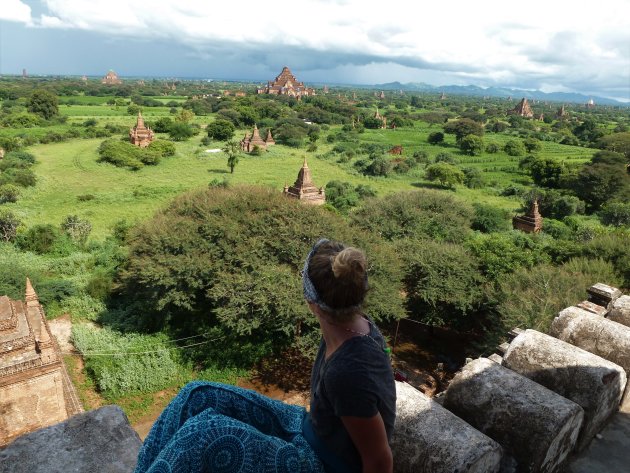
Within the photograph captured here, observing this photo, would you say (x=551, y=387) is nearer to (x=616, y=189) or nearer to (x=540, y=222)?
(x=540, y=222)

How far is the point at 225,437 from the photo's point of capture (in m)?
1.85

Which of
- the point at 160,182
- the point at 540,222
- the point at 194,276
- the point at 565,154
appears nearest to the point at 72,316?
the point at 194,276

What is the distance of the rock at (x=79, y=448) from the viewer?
236 centimetres

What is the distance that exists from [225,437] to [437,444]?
1012 mm

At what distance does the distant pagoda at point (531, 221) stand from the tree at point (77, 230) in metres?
23.4

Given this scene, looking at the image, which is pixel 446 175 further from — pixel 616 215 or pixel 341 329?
pixel 341 329

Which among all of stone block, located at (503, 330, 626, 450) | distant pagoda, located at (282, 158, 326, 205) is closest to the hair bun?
stone block, located at (503, 330, 626, 450)

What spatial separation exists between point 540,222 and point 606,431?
25660mm

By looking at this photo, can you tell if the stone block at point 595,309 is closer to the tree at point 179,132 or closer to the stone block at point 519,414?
the stone block at point 519,414

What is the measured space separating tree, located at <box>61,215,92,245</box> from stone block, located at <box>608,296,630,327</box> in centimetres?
2050

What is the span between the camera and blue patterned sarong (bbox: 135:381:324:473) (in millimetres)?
1816

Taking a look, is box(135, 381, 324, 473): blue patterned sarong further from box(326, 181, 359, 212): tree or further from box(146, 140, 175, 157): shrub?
box(146, 140, 175, 157): shrub

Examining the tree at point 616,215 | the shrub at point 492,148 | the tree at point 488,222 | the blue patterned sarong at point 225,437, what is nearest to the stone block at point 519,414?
the blue patterned sarong at point 225,437

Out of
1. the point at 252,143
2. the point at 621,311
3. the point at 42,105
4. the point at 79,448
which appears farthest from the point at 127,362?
the point at 42,105
